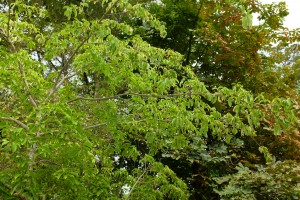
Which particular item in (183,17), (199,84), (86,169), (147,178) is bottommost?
(147,178)

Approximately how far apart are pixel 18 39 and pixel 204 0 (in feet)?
13.9

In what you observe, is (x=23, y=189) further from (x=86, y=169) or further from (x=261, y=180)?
(x=261, y=180)

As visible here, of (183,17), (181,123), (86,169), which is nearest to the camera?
(181,123)

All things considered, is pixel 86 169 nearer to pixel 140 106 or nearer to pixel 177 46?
pixel 140 106

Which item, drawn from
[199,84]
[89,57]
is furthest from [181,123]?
[89,57]

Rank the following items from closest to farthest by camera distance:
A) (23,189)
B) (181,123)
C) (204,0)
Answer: (23,189) < (181,123) < (204,0)

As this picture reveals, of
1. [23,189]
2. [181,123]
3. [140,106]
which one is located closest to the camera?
[23,189]

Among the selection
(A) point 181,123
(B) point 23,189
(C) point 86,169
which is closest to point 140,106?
(A) point 181,123

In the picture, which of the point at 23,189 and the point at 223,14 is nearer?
the point at 23,189

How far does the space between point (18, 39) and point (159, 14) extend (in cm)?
415

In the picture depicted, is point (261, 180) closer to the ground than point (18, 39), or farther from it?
closer to the ground

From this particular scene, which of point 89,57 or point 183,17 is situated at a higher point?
point 183,17

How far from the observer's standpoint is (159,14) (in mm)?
7926

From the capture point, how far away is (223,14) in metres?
7.45
